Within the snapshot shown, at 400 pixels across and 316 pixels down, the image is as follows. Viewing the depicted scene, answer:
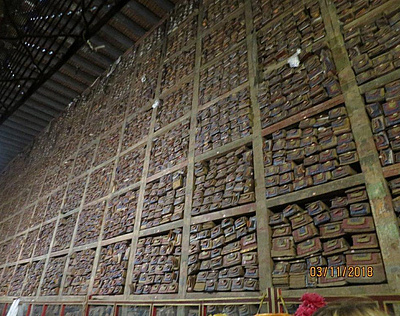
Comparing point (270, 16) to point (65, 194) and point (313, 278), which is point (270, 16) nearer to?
point (313, 278)

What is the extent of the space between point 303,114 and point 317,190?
1050 millimetres

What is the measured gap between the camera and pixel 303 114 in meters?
3.95

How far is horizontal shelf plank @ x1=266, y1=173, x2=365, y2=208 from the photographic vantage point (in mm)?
3172

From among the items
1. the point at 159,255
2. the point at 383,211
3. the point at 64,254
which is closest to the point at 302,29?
the point at 383,211

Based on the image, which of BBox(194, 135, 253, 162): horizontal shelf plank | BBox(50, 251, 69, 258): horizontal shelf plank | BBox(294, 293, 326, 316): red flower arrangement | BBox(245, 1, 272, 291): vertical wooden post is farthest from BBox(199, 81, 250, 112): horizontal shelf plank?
BBox(50, 251, 69, 258): horizontal shelf plank

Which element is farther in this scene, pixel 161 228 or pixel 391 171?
pixel 161 228

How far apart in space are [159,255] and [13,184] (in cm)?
1139

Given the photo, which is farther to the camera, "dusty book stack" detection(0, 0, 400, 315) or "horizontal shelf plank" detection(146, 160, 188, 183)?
"horizontal shelf plank" detection(146, 160, 188, 183)

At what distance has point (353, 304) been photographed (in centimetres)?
92

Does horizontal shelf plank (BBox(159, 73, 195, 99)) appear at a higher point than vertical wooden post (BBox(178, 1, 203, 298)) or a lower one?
higher

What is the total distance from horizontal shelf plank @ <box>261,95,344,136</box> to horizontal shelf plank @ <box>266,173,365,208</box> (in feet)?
3.11
